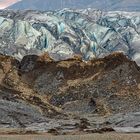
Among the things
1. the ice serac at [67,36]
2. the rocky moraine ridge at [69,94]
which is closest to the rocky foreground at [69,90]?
the rocky moraine ridge at [69,94]

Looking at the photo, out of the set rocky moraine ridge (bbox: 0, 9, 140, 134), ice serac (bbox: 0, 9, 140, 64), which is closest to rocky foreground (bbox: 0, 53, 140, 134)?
rocky moraine ridge (bbox: 0, 9, 140, 134)

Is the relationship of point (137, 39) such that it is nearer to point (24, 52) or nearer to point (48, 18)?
point (48, 18)

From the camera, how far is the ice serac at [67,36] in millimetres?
150250

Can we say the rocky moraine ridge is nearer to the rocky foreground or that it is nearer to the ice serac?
the rocky foreground

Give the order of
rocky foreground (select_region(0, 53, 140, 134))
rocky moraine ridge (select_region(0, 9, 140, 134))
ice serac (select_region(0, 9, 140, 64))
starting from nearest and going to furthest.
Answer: rocky moraine ridge (select_region(0, 9, 140, 134)) → rocky foreground (select_region(0, 53, 140, 134)) → ice serac (select_region(0, 9, 140, 64))

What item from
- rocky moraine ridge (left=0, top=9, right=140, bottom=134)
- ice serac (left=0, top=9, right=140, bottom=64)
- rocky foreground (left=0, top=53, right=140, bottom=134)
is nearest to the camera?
rocky moraine ridge (left=0, top=9, right=140, bottom=134)

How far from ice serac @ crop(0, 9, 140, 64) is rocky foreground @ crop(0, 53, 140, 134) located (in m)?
81.2

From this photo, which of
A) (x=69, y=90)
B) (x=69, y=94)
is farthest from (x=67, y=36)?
(x=69, y=94)

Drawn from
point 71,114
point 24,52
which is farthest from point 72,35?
point 71,114

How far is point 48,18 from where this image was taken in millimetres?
175375

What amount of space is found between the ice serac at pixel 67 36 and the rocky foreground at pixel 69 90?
266 ft

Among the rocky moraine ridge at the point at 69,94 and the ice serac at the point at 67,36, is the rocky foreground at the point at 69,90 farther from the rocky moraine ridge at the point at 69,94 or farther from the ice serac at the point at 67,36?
the ice serac at the point at 67,36

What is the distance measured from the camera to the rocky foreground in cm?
4403

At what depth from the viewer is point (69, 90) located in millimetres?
53406
